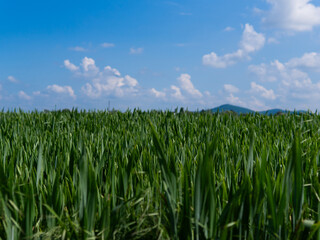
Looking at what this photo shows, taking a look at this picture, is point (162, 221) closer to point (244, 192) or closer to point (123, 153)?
point (244, 192)

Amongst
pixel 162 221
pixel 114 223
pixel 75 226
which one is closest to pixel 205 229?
pixel 162 221

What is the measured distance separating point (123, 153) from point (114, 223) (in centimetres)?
64

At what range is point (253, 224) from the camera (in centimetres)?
100

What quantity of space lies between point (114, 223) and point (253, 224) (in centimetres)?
44

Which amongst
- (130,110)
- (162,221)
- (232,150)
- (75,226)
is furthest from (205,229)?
(130,110)

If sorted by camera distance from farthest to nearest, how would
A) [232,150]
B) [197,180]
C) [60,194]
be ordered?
[232,150] → [60,194] → [197,180]

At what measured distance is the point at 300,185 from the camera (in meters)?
0.96

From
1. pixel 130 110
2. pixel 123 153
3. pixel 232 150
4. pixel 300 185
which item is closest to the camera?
pixel 300 185

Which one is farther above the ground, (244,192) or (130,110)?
(130,110)

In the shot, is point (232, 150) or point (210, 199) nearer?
point (210, 199)

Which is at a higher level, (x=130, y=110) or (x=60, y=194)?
(x=130, y=110)

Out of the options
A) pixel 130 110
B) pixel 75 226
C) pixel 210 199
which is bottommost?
pixel 75 226

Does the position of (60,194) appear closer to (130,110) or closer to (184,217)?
(184,217)

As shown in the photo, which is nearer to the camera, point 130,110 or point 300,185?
point 300,185
